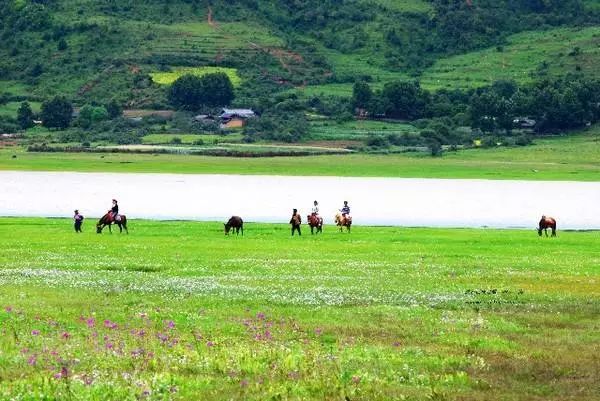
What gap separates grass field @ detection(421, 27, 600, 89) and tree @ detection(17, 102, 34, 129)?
59881 millimetres

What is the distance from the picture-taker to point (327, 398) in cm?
1645

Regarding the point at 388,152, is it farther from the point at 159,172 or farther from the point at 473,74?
the point at 473,74

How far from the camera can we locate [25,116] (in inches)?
6220

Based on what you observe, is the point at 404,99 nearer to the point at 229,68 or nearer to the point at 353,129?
the point at 353,129

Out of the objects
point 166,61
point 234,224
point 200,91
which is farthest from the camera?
point 166,61

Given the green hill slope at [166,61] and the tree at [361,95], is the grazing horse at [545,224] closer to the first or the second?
the tree at [361,95]

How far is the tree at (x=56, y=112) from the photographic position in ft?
518

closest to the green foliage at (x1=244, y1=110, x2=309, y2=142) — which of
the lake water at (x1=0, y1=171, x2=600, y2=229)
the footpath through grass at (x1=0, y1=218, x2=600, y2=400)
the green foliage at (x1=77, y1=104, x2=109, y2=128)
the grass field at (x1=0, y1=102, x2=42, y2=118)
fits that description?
the green foliage at (x1=77, y1=104, x2=109, y2=128)

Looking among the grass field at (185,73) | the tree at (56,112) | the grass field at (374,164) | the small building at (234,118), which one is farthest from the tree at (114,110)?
the grass field at (374,164)

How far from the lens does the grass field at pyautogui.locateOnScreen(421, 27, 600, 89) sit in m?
180

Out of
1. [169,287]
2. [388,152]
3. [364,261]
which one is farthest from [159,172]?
[169,287]

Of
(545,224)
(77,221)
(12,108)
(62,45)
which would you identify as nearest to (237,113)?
(12,108)

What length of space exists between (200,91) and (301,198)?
91.5 metres

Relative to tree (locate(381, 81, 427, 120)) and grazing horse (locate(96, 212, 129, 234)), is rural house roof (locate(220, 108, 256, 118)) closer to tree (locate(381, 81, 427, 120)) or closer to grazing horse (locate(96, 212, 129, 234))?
tree (locate(381, 81, 427, 120))
